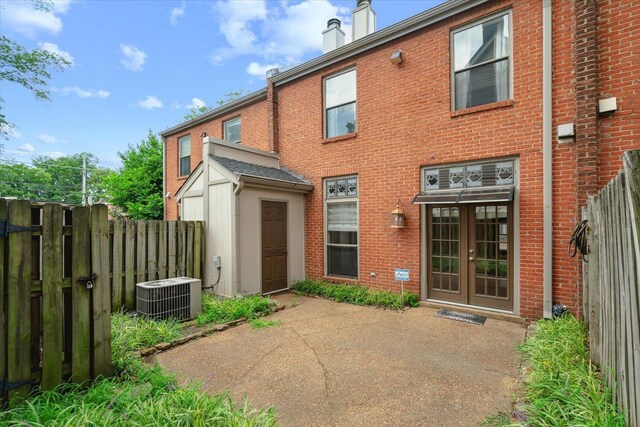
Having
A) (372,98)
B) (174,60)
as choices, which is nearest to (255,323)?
(372,98)

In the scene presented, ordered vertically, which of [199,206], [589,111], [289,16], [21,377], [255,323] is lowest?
[255,323]

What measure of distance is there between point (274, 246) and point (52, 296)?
4991 mm

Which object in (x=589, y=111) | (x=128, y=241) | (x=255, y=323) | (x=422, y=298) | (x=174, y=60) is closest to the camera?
(x=589, y=111)

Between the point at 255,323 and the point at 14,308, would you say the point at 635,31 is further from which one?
the point at 14,308

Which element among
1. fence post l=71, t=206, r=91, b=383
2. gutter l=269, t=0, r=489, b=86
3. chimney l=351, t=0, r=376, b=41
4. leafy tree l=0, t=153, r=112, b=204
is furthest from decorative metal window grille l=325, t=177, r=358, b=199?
leafy tree l=0, t=153, r=112, b=204

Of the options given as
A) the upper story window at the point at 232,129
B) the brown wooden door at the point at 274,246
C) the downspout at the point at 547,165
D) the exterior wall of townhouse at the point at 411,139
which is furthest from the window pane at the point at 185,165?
the downspout at the point at 547,165

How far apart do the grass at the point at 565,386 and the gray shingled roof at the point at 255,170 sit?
6003mm

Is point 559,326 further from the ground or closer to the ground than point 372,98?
closer to the ground

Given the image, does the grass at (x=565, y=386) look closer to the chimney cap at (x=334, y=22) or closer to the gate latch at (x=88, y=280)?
the gate latch at (x=88, y=280)

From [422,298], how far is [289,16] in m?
12.7

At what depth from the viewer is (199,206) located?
25.2ft

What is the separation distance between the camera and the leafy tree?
4084 centimetres

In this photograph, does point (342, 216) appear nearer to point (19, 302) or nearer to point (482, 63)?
point (482, 63)

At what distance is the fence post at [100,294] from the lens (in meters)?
3.16
